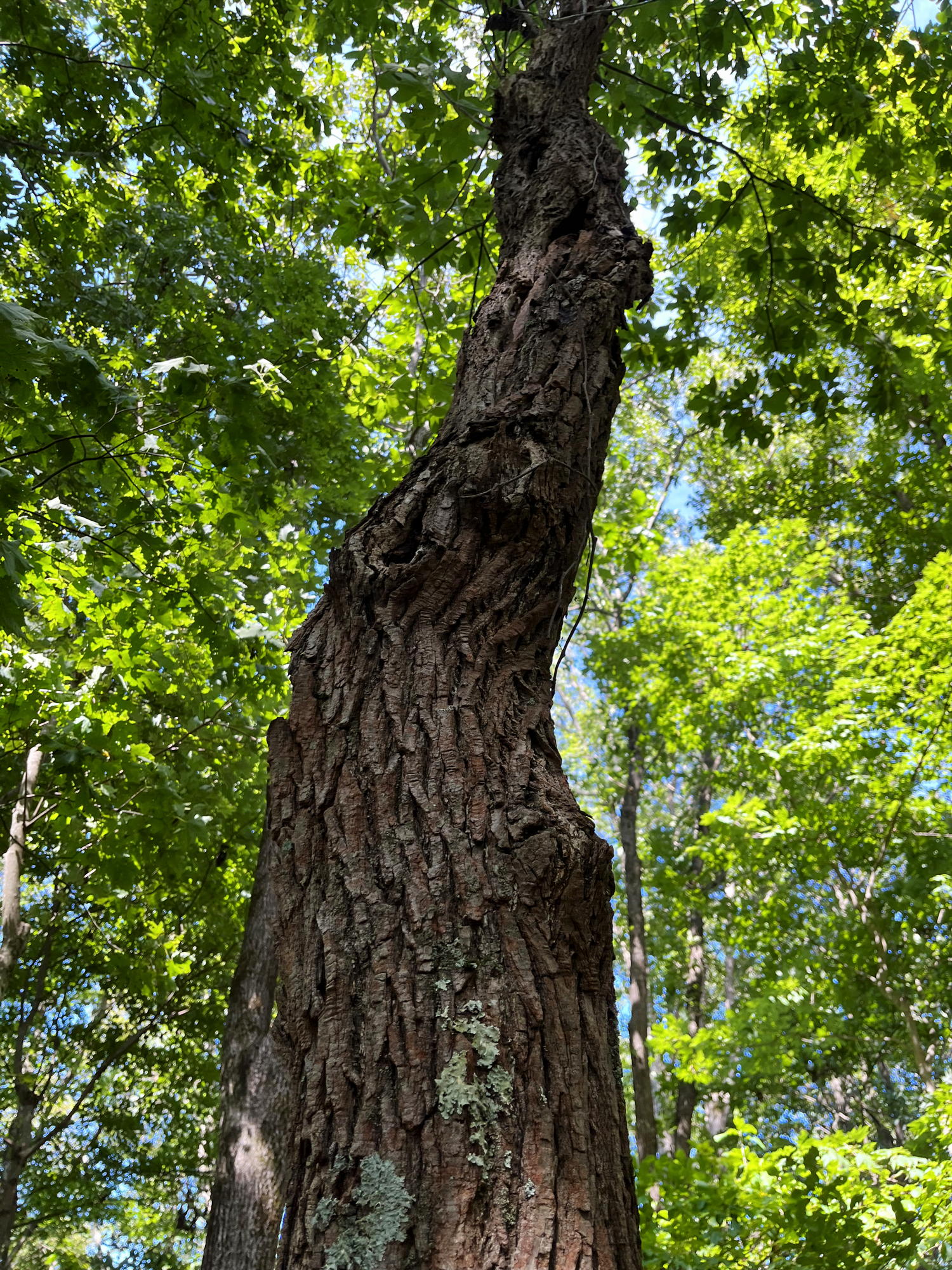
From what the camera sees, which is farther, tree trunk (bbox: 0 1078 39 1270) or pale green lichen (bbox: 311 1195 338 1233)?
tree trunk (bbox: 0 1078 39 1270)

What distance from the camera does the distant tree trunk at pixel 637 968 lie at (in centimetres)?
1095

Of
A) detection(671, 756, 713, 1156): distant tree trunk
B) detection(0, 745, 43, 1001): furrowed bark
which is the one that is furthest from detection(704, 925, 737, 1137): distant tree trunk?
detection(0, 745, 43, 1001): furrowed bark

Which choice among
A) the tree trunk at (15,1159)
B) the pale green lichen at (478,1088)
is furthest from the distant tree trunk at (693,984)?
the pale green lichen at (478,1088)

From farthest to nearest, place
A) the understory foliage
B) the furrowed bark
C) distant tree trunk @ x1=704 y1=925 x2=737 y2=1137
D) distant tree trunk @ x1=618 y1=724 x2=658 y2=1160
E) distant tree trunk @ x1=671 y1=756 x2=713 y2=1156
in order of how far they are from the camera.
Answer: distant tree trunk @ x1=704 y1=925 x2=737 y2=1137 < distant tree trunk @ x1=671 y1=756 x2=713 y2=1156 < distant tree trunk @ x1=618 y1=724 x2=658 y2=1160 < the furrowed bark < the understory foliage

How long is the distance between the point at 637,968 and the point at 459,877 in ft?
39.8

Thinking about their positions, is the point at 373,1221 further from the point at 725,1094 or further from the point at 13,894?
the point at 725,1094

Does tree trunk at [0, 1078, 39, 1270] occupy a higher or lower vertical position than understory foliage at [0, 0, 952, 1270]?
lower

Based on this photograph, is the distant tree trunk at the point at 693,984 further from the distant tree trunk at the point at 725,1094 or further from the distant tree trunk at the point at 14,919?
the distant tree trunk at the point at 14,919

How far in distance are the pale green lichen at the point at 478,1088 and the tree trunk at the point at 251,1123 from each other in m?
3.65

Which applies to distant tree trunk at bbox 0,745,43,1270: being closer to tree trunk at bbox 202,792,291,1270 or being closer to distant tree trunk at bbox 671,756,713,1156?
tree trunk at bbox 202,792,291,1270

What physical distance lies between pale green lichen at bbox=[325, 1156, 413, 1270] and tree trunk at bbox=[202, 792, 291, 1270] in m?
3.62

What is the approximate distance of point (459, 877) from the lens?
4.54 ft

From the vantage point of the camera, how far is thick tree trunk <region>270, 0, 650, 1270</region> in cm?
117

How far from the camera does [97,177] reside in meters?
6.11
